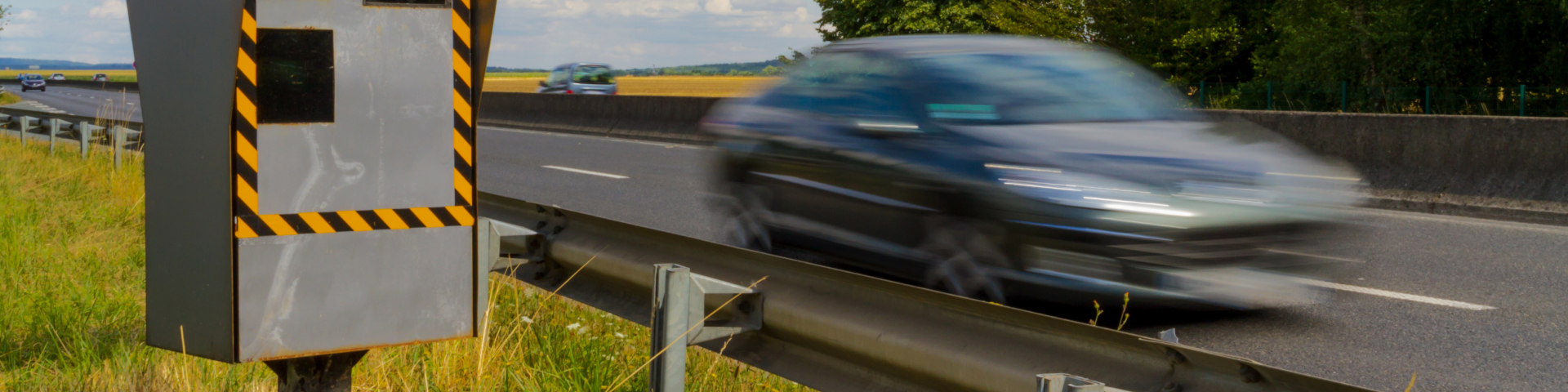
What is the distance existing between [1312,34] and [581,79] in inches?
789

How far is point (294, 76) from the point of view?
306cm

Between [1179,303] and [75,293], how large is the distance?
14.7 ft

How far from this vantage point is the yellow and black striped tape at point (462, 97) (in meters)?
3.27

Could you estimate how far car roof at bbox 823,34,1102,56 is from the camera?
607cm

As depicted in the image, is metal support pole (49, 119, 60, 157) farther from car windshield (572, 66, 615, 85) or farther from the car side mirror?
car windshield (572, 66, 615, 85)

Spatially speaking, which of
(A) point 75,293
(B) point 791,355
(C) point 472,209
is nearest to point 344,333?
(C) point 472,209

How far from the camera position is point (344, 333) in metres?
3.22

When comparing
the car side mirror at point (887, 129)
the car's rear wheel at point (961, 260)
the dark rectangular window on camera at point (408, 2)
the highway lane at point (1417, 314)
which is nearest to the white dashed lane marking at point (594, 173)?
the highway lane at point (1417, 314)

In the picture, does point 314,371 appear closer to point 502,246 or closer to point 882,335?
point 502,246

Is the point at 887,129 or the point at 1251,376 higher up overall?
the point at 887,129

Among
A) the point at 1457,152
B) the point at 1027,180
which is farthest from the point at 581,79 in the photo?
the point at 1027,180

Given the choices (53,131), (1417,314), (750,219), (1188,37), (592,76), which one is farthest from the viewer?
(1188,37)

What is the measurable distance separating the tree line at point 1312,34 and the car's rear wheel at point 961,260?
25204 millimetres

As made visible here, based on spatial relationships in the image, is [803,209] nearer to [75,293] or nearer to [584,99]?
[75,293]
